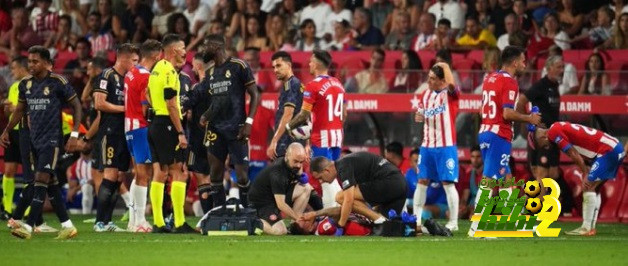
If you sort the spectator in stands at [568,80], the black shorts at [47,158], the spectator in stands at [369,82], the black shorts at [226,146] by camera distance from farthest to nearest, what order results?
the spectator in stands at [369,82], the spectator in stands at [568,80], the black shorts at [226,146], the black shorts at [47,158]

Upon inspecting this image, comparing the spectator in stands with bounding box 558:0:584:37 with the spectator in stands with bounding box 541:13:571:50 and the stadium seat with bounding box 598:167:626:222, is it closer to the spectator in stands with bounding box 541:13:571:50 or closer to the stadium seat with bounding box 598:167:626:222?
the spectator in stands with bounding box 541:13:571:50

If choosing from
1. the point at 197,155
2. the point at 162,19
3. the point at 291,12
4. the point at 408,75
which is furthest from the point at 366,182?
the point at 162,19

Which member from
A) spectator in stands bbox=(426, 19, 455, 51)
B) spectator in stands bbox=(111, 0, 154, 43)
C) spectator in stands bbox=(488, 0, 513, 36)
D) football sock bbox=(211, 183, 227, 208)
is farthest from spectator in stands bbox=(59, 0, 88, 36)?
football sock bbox=(211, 183, 227, 208)

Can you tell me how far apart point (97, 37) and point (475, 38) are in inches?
304

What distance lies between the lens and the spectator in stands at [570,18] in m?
23.5

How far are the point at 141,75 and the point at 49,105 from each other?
3.93 feet

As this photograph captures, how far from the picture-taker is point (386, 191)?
16.9 metres

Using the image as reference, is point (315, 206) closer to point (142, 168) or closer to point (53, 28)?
point (142, 168)

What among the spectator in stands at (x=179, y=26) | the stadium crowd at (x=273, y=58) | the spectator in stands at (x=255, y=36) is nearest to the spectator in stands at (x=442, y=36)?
the stadium crowd at (x=273, y=58)

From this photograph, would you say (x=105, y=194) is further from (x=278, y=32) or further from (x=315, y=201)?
(x=278, y=32)

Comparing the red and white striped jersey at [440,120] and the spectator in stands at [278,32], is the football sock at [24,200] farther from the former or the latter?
the spectator in stands at [278,32]

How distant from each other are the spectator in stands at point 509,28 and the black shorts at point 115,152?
810 cm

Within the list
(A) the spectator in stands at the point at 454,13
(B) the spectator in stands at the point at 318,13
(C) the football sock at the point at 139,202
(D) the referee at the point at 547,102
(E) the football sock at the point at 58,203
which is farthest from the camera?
(B) the spectator in stands at the point at 318,13

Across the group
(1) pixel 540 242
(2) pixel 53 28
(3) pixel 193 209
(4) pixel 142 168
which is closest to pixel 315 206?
(4) pixel 142 168
